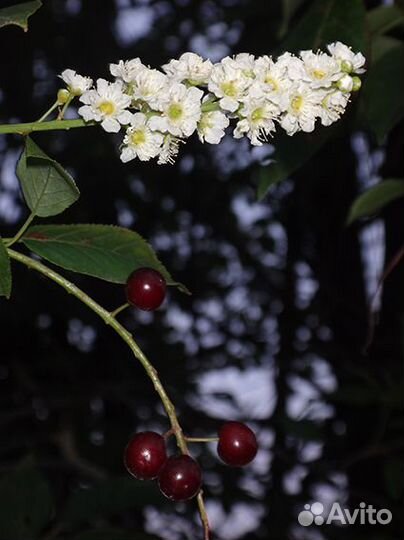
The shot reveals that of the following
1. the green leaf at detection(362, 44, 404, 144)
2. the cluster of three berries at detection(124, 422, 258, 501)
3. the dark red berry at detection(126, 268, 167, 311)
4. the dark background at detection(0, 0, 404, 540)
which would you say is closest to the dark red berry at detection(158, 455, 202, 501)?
the cluster of three berries at detection(124, 422, 258, 501)

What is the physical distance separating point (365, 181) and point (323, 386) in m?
0.73

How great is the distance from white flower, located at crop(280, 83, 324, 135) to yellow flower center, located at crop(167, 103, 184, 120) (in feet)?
0.30

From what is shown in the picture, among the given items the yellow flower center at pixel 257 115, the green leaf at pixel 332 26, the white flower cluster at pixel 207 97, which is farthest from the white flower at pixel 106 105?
the green leaf at pixel 332 26

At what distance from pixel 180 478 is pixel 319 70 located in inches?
13.7

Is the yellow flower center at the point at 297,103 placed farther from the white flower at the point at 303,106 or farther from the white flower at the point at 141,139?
the white flower at the point at 141,139

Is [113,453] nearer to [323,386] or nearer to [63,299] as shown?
[63,299]

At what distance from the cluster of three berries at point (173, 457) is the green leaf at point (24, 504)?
0.72m

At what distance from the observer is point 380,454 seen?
2080 millimetres

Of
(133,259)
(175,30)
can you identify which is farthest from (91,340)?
(133,259)

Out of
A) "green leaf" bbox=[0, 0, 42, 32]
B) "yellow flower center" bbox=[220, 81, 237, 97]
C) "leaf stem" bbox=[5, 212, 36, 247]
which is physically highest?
"yellow flower center" bbox=[220, 81, 237, 97]

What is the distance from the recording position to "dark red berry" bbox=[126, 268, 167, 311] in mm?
828

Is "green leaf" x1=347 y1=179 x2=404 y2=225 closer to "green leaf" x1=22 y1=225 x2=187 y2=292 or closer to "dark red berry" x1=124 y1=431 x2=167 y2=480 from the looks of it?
"green leaf" x1=22 y1=225 x2=187 y2=292

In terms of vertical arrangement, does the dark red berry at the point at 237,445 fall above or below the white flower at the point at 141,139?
below

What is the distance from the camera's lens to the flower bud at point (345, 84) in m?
0.78
